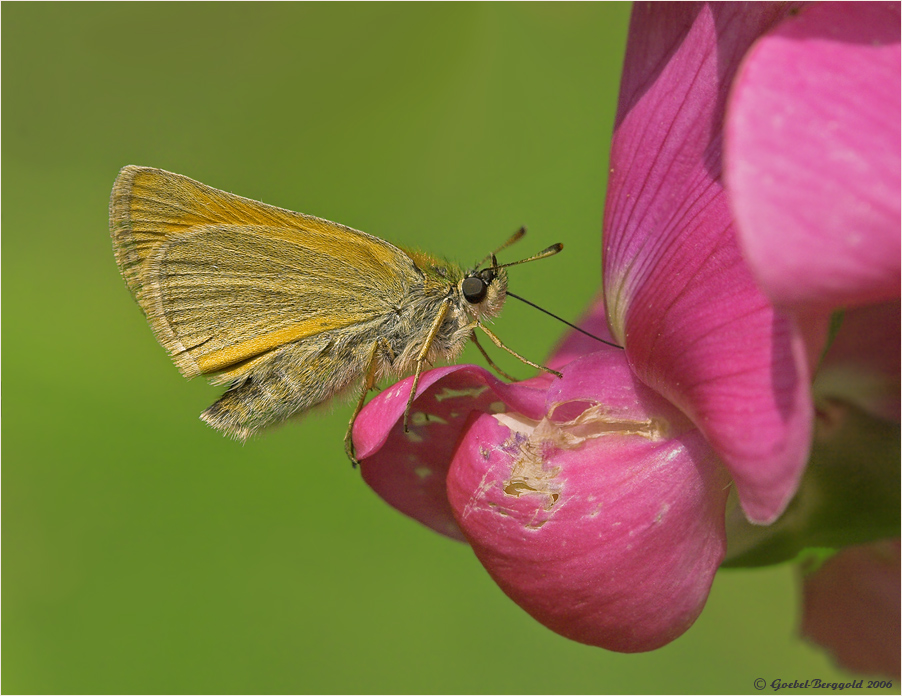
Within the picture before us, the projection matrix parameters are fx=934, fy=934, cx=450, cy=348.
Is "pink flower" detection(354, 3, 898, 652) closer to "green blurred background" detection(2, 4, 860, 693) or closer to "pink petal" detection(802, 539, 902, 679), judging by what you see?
"pink petal" detection(802, 539, 902, 679)

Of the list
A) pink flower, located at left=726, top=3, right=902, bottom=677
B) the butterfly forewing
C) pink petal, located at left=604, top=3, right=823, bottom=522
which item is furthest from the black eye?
pink flower, located at left=726, top=3, right=902, bottom=677

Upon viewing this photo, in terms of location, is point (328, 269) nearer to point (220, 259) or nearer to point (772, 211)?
point (220, 259)

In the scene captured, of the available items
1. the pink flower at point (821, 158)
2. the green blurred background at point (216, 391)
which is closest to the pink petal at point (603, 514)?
the pink flower at point (821, 158)

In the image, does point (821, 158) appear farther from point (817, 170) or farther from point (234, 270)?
point (234, 270)

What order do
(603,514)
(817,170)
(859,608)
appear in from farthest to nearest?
(859,608), (603,514), (817,170)

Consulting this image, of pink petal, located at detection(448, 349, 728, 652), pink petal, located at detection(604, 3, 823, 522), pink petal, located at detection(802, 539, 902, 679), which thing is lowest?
pink petal, located at detection(802, 539, 902, 679)

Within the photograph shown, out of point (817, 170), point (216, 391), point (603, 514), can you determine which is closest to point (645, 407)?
point (603, 514)

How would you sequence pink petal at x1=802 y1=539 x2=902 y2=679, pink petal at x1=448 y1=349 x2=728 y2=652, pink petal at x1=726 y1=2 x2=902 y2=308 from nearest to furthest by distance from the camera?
pink petal at x1=726 y1=2 x2=902 y2=308 < pink petal at x1=448 y1=349 x2=728 y2=652 < pink petal at x1=802 y1=539 x2=902 y2=679
